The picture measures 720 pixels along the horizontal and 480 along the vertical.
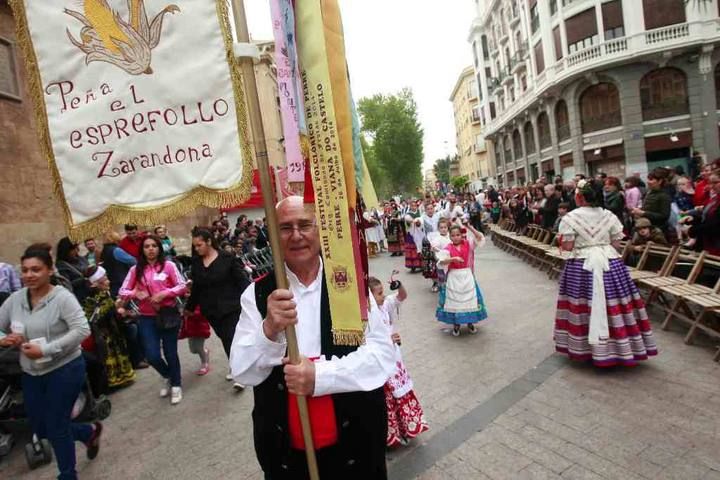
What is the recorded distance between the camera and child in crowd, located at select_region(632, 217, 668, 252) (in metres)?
6.79

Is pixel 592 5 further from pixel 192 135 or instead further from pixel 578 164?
pixel 192 135

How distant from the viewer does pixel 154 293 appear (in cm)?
478

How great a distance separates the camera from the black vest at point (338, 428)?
187 centimetres

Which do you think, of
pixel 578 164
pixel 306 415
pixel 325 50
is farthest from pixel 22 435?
pixel 578 164

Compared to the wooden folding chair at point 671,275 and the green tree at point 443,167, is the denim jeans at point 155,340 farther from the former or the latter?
the green tree at point 443,167

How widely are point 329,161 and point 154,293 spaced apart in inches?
158

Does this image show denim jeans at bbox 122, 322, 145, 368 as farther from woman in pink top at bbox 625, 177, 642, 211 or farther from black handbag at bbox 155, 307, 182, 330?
woman in pink top at bbox 625, 177, 642, 211

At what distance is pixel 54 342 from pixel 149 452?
153 cm

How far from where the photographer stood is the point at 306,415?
171cm

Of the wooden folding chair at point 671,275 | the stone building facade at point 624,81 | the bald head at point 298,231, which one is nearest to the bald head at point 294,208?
the bald head at point 298,231

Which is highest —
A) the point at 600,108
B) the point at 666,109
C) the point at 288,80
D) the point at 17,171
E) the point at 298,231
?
the point at 600,108

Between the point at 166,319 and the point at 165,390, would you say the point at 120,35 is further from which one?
the point at 165,390

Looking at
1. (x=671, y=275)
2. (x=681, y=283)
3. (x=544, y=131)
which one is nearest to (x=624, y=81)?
(x=544, y=131)

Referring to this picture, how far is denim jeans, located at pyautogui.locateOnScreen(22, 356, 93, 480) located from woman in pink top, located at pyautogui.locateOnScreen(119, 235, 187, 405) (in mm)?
1527
